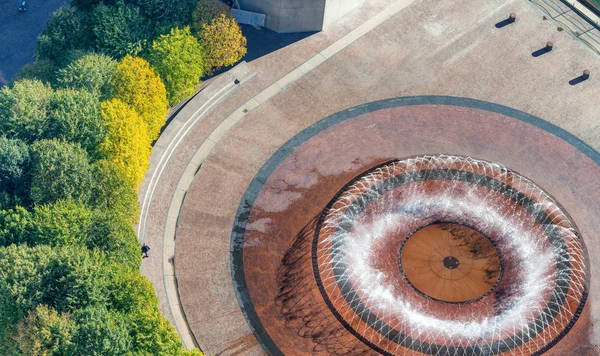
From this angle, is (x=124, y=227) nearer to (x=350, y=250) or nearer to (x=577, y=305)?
(x=350, y=250)

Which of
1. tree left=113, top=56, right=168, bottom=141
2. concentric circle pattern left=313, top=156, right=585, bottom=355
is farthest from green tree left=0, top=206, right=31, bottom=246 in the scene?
concentric circle pattern left=313, top=156, right=585, bottom=355

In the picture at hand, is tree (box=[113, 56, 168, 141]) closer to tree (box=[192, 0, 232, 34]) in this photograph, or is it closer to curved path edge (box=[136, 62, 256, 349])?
curved path edge (box=[136, 62, 256, 349])

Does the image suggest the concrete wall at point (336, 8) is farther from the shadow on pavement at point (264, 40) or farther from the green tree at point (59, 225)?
the green tree at point (59, 225)

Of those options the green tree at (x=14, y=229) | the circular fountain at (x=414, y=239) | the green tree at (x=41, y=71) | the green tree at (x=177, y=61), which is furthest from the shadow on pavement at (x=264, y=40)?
the green tree at (x=14, y=229)

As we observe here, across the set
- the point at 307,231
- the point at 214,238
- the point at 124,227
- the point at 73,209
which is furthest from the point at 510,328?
the point at 73,209

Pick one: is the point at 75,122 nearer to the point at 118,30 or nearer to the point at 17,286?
the point at 118,30

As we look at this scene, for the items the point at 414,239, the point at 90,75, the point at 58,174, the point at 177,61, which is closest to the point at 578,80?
the point at 414,239
